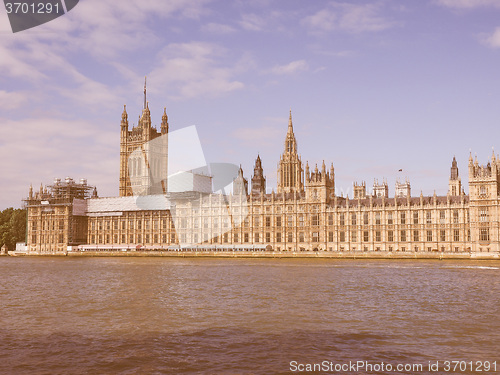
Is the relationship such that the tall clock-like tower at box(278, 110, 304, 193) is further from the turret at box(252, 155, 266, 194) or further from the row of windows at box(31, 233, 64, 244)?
the row of windows at box(31, 233, 64, 244)

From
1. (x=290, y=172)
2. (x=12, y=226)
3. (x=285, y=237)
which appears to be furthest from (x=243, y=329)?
(x=12, y=226)

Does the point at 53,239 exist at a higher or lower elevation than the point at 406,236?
lower

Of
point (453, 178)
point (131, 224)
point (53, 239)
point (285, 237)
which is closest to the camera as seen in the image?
point (285, 237)

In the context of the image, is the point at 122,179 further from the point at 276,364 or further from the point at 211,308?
the point at 276,364

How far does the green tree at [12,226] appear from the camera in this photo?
169375mm

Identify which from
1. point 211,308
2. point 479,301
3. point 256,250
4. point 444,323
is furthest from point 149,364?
point 256,250

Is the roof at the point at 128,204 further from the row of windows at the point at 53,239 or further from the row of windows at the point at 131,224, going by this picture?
the row of windows at the point at 53,239

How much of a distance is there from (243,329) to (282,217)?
110321 mm

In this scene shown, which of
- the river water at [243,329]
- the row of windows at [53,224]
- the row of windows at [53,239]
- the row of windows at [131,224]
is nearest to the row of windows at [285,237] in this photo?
the row of windows at [131,224]

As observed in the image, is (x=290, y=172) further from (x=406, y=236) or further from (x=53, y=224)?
(x=53, y=224)

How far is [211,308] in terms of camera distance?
36094mm

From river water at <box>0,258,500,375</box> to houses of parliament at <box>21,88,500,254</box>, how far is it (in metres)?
71.0

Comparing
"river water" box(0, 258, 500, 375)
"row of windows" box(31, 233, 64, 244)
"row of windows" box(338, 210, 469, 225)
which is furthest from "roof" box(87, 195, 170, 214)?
"river water" box(0, 258, 500, 375)

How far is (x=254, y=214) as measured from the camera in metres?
142
